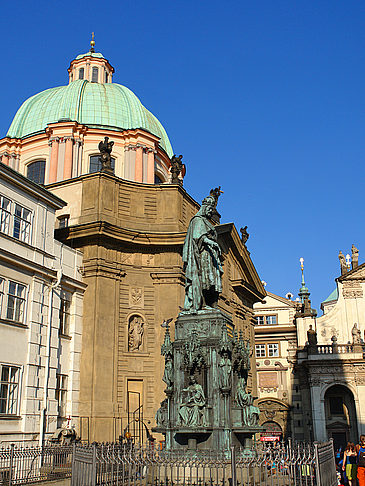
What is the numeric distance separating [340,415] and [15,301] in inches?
1329

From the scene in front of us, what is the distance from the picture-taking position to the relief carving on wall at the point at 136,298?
1177 inches

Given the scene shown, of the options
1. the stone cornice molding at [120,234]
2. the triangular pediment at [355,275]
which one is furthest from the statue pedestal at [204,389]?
the triangular pediment at [355,275]

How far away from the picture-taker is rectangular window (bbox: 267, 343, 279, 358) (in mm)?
55594

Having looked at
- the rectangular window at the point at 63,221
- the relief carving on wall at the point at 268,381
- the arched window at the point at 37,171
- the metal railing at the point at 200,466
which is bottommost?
the metal railing at the point at 200,466

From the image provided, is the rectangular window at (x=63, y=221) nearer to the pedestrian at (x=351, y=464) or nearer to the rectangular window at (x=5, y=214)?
the rectangular window at (x=5, y=214)

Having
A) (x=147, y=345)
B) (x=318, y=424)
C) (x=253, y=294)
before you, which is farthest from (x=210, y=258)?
(x=318, y=424)

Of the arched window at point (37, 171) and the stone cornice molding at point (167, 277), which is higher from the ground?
the arched window at point (37, 171)

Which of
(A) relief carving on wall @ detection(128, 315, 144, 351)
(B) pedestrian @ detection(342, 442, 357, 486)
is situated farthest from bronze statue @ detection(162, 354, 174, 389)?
(A) relief carving on wall @ detection(128, 315, 144, 351)

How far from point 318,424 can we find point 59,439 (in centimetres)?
2846

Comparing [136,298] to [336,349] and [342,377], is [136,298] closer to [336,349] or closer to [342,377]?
[342,377]

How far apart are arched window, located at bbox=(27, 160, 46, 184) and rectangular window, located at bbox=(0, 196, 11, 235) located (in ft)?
51.2

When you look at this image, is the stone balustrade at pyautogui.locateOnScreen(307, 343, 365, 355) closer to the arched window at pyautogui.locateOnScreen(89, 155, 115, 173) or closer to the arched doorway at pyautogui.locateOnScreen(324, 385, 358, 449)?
the arched doorway at pyautogui.locateOnScreen(324, 385, 358, 449)

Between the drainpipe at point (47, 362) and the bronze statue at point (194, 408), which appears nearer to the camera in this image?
the bronze statue at point (194, 408)

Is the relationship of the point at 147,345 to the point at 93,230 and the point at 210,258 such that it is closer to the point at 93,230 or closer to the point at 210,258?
the point at 93,230
